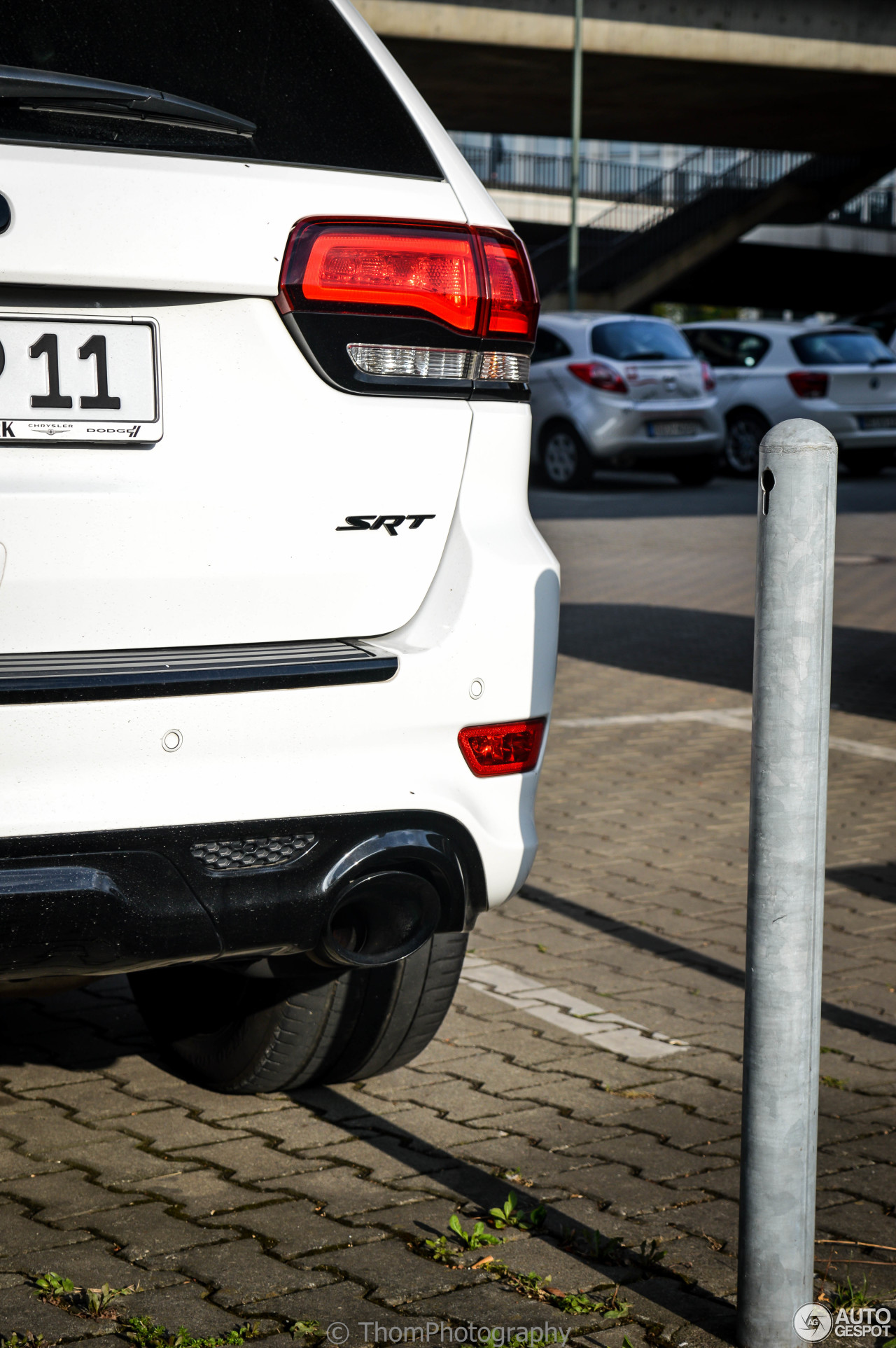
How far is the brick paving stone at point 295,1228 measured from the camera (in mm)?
2674

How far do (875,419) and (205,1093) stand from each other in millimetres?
17042

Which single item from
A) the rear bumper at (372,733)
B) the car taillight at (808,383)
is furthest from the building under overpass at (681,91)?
the rear bumper at (372,733)

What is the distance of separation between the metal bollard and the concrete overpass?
27861mm

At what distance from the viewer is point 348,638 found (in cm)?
253

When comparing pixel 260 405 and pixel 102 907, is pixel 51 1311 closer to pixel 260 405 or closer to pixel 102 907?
pixel 102 907

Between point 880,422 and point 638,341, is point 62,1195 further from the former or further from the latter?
point 880,422

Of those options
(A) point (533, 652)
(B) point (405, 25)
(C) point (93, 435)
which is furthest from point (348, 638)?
(B) point (405, 25)

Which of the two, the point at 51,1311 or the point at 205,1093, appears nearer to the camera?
the point at 51,1311

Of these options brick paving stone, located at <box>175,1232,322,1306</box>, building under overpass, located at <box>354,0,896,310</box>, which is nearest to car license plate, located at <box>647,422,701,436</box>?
building under overpass, located at <box>354,0,896,310</box>

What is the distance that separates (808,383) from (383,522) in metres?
17.1

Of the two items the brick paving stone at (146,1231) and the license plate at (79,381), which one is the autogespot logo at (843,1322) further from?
the license plate at (79,381)

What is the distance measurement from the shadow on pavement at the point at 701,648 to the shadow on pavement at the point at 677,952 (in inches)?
122

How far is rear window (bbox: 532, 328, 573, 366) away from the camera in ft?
59.3

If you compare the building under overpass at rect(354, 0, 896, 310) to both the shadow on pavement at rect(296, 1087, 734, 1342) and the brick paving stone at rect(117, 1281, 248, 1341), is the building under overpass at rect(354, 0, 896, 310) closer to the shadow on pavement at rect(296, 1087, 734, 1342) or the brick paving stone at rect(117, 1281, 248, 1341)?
the shadow on pavement at rect(296, 1087, 734, 1342)
